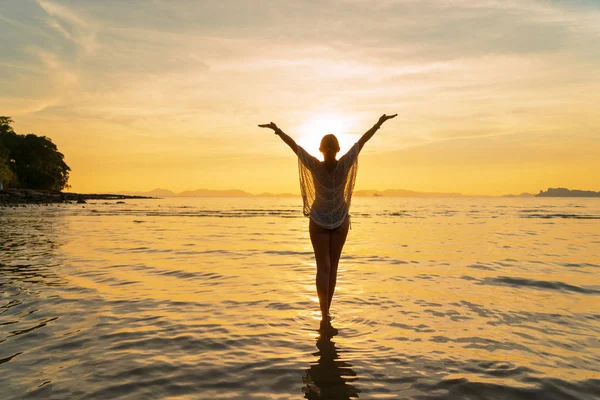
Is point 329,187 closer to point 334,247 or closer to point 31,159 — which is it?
point 334,247

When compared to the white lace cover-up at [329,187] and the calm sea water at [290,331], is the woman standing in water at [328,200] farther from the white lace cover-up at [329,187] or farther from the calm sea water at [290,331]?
the calm sea water at [290,331]

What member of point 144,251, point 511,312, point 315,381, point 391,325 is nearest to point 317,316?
point 391,325

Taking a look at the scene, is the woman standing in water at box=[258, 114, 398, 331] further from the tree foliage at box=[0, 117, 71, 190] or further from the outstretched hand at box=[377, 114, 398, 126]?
the tree foliage at box=[0, 117, 71, 190]

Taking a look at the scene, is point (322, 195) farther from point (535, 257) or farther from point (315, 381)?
point (535, 257)

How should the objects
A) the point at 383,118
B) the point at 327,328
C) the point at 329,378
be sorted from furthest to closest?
the point at 383,118 → the point at 327,328 → the point at 329,378

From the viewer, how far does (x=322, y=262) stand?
6848mm

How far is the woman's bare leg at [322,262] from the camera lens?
6844 millimetres

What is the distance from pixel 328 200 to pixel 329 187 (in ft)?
0.74

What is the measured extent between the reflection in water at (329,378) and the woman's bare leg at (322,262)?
133cm

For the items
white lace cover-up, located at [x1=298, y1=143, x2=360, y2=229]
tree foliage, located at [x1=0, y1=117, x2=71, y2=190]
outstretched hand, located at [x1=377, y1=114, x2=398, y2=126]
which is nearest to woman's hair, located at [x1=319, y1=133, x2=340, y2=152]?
white lace cover-up, located at [x1=298, y1=143, x2=360, y2=229]

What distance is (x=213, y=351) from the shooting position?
5480 millimetres

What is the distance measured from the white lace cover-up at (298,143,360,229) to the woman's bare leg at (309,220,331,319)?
14cm

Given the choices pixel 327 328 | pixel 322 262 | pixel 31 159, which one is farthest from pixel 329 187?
pixel 31 159

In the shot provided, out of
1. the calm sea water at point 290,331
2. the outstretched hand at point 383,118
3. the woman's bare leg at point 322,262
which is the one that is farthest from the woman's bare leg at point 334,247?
the outstretched hand at point 383,118
